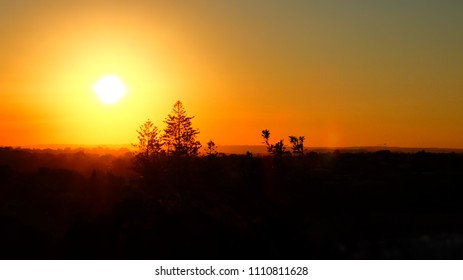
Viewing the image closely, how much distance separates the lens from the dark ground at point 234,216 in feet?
91.9

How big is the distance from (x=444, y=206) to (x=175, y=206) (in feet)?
85.7

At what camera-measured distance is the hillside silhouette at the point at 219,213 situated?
28312mm

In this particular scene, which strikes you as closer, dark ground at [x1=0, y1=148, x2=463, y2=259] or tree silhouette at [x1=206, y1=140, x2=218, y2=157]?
dark ground at [x1=0, y1=148, x2=463, y2=259]

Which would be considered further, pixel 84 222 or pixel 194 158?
pixel 194 158

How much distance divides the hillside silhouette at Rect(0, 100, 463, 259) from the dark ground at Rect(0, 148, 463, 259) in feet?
0.24

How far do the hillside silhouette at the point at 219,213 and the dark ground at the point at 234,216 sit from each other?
7cm

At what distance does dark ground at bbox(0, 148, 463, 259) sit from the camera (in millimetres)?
28016

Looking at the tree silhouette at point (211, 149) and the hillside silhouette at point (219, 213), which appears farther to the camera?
the tree silhouette at point (211, 149)

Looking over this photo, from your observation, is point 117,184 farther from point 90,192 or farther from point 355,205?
point 355,205

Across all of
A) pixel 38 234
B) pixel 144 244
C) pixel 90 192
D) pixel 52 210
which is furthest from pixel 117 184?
pixel 144 244

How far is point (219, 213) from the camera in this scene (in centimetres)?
3553

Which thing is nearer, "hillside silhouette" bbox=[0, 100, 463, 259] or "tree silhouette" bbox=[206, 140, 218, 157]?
"hillside silhouette" bbox=[0, 100, 463, 259]

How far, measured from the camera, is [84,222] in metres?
34.8
